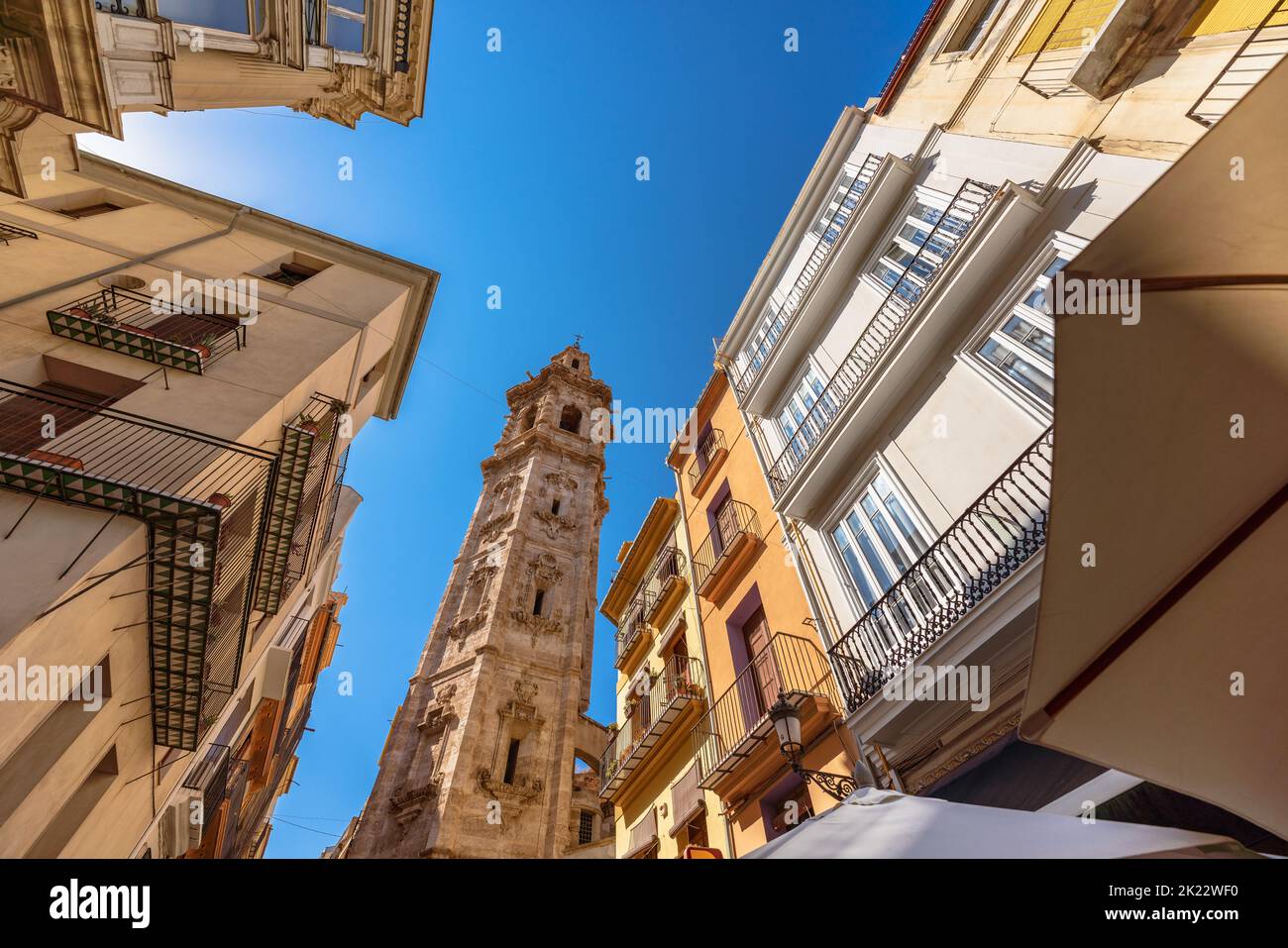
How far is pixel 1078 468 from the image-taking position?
8.65ft

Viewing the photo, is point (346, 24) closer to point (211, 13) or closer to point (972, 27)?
point (211, 13)

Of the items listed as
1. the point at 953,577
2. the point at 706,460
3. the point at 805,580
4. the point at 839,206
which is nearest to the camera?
the point at 953,577

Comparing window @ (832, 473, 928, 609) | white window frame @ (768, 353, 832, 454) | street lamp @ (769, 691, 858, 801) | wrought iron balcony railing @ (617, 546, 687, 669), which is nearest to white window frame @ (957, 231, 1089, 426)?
window @ (832, 473, 928, 609)

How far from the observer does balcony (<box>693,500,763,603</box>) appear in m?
10.1

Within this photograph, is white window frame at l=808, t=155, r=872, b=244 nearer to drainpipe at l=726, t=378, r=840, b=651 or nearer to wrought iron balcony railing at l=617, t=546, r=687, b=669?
drainpipe at l=726, t=378, r=840, b=651

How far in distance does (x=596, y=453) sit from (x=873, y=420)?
2861 cm

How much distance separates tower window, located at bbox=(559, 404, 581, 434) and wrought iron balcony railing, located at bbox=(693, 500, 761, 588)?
88.9 feet

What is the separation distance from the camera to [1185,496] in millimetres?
2789

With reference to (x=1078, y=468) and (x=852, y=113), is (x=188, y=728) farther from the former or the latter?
(x=852, y=113)

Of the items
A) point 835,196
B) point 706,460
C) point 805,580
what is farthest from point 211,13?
point 835,196

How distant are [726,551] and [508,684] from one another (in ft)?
50.8

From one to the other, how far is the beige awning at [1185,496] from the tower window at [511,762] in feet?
67.0
